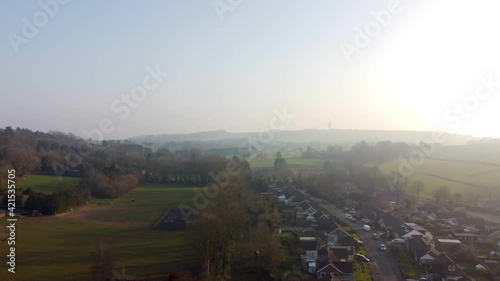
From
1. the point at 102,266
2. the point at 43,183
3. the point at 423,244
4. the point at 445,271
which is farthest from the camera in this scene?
the point at 43,183

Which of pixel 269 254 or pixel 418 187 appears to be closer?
pixel 269 254

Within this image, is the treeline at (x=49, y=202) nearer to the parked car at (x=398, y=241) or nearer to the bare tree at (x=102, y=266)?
the bare tree at (x=102, y=266)

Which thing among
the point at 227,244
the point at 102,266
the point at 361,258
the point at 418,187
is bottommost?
the point at 361,258

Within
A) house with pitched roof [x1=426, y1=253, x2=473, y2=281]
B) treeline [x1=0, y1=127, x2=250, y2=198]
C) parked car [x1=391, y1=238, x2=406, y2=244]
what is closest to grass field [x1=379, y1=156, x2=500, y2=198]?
parked car [x1=391, y1=238, x2=406, y2=244]

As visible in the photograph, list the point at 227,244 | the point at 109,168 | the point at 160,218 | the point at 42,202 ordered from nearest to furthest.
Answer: the point at 227,244 < the point at 42,202 < the point at 160,218 < the point at 109,168

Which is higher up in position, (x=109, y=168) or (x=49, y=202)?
(x=109, y=168)

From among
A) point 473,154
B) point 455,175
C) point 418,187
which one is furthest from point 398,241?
point 473,154

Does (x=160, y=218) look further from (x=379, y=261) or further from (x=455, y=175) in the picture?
(x=455, y=175)
